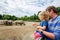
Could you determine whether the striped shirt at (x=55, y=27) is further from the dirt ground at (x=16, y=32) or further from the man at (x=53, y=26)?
the dirt ground at (x=16, y=32)

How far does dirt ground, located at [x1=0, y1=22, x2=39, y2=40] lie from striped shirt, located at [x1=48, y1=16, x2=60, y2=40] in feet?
7.82

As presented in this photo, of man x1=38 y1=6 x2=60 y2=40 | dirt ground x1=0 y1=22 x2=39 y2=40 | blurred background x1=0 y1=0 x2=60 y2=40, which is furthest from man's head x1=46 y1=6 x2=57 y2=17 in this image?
dirt ground x1=0 y1=22 x2=39 y2=40

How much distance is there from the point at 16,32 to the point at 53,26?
251 cm

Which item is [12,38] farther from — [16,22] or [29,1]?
[29,1]

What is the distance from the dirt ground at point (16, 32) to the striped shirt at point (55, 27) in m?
2.38

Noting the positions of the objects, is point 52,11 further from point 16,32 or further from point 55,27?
point 16,32

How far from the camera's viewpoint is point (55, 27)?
1313 millimetres

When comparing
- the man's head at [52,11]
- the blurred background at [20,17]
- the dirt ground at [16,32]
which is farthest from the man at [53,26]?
the dirt ground at [16,32]

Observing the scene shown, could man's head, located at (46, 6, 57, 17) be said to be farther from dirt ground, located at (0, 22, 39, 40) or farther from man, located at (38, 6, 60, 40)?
dirt ground, located at (0, 22, 39, 40)

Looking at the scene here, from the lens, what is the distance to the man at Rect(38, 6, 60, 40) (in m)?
1.28

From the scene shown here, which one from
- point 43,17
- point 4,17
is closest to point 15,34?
point 4,17

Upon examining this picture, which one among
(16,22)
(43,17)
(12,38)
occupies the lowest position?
(12,38)

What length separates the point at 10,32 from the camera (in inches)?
150

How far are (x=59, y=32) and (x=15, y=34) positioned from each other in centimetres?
260
